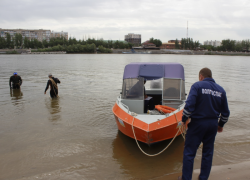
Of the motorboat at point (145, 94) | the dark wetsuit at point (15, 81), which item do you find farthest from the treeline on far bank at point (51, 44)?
the motorboat at point (145, 94)

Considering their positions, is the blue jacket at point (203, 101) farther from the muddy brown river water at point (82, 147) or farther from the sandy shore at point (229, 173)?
the muddy brown river water at point (82, 147)

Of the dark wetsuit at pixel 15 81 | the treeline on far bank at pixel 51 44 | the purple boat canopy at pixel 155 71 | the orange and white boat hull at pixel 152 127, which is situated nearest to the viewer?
the orange and white boat hull at pixel 152 127

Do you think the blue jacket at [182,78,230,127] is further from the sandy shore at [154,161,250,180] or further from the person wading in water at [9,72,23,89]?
the person wading in water at [9,72,23,89]

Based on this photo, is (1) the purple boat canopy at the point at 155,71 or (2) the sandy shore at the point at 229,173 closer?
(2) the sandy shore at the point at 229,173

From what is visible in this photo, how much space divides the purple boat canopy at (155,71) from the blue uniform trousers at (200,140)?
4.33 metres

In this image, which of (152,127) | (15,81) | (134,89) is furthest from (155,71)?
(15,81)

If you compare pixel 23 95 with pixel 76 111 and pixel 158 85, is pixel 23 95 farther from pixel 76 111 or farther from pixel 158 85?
pixel 158 85

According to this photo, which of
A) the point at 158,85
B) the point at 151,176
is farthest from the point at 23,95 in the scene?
the point at 151,176

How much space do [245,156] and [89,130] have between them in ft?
17.9

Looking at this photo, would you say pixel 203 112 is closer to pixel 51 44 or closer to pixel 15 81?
pixel 15 81

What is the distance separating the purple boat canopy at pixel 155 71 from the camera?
27.0 feet

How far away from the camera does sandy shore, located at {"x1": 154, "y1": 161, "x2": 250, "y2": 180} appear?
4766 mm

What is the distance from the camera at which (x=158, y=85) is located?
10.6 metres

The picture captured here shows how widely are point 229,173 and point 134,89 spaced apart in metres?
4.11
